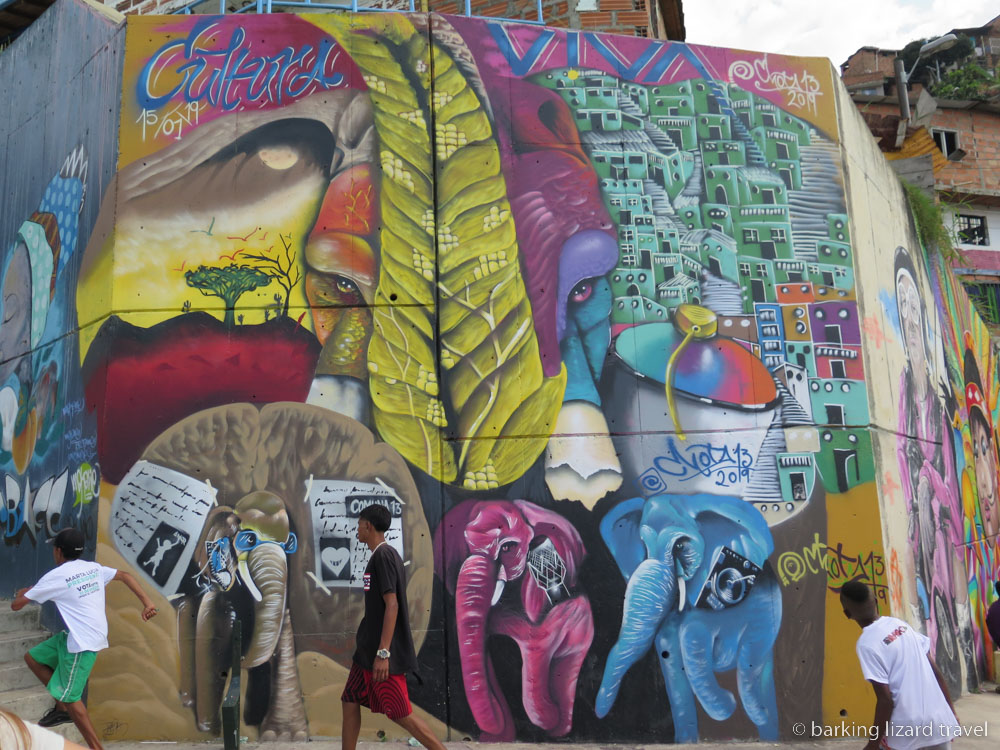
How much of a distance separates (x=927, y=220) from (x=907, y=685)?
7.22 meters

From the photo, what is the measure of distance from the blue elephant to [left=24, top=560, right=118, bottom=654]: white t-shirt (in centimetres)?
342

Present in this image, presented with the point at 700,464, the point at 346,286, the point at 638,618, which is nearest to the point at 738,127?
the point at 700,464

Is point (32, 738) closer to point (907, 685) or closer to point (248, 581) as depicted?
point (907, 685)

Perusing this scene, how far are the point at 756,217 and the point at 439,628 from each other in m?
4.16

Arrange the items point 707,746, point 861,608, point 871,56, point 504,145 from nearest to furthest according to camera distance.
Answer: point 861,608 → point 707,746 → point 504,145 → point 871,56

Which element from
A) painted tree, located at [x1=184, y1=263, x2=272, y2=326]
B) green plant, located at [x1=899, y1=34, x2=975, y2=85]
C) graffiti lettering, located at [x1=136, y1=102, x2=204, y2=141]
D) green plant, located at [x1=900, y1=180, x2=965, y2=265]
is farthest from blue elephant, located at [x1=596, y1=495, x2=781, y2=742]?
green plant, located at [x1=899, y1=34, x2=975, y2=85]

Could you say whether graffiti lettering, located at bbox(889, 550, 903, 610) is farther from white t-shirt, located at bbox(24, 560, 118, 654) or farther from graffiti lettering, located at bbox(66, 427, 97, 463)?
graffiti lettering, located at bbox(66, 427, 97, 463)

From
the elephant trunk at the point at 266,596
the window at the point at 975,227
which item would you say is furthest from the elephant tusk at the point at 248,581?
the window at the point at 975,227

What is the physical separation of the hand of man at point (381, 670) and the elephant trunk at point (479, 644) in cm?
165

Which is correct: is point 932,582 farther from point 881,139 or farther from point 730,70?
point 881,139

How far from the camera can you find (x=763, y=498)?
621cm

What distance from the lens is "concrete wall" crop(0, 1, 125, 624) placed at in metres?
6.76

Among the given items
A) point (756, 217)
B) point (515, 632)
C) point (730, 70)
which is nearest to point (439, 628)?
point (515, 632)

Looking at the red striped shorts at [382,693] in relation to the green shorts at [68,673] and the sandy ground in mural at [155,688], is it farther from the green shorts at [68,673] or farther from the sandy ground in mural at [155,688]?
the green shorts at [68,673]
